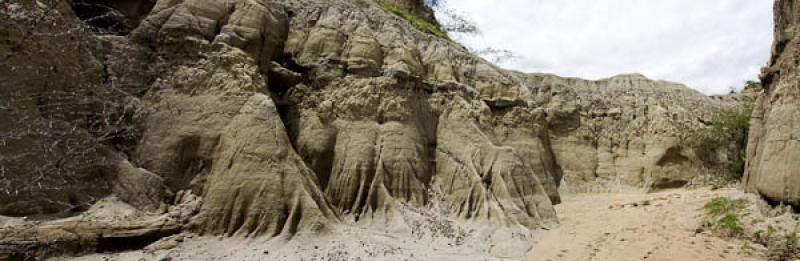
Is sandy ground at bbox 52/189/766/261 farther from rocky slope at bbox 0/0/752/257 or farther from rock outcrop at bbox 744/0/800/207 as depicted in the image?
rock outcrop at bbox 744/0/800/207

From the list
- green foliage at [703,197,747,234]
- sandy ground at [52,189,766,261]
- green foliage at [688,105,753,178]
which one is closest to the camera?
sandy ground at [52,189,766,261]

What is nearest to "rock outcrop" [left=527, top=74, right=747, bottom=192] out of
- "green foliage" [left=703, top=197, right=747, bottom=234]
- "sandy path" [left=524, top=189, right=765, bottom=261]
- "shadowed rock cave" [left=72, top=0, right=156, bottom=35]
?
"sandy path" [left=524, top=189, right=765, bottom=261]

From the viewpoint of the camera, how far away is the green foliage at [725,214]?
426 inches

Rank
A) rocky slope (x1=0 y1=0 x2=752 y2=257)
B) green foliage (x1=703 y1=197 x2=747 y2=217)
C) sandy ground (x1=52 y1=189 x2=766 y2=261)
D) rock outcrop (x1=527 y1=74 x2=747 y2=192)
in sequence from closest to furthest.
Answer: rocky slope (x1=0 y1=0 x2=752 y2=257)
sandy ground (x1=52 y1=189 x2=766 y2=261)
green foliage (x1=703 y1=197 x2=747 y2=217)
rock outcrop (x1=527 y1=74 x2=747 y2=192)

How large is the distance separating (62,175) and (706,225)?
1350cm

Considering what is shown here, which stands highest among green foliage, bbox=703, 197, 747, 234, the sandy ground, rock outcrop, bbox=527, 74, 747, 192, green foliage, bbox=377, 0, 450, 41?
green foliage, bbox=377, 0, 450, 41

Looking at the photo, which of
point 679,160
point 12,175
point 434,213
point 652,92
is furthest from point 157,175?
point 652,92

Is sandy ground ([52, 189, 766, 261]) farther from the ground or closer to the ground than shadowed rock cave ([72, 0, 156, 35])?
closer to the ground

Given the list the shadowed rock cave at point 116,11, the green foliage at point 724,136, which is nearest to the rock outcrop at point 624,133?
the green foliage at point 724,136

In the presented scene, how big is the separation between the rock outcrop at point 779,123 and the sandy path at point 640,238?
1.48 m

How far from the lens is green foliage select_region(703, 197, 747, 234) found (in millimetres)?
10820

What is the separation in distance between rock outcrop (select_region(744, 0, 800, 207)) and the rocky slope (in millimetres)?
5382

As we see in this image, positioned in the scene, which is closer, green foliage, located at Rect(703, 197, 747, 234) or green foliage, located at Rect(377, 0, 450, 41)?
green foliage, located at Rect(703, 197, 747, 234)

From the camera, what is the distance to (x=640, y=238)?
1152 centimetres
